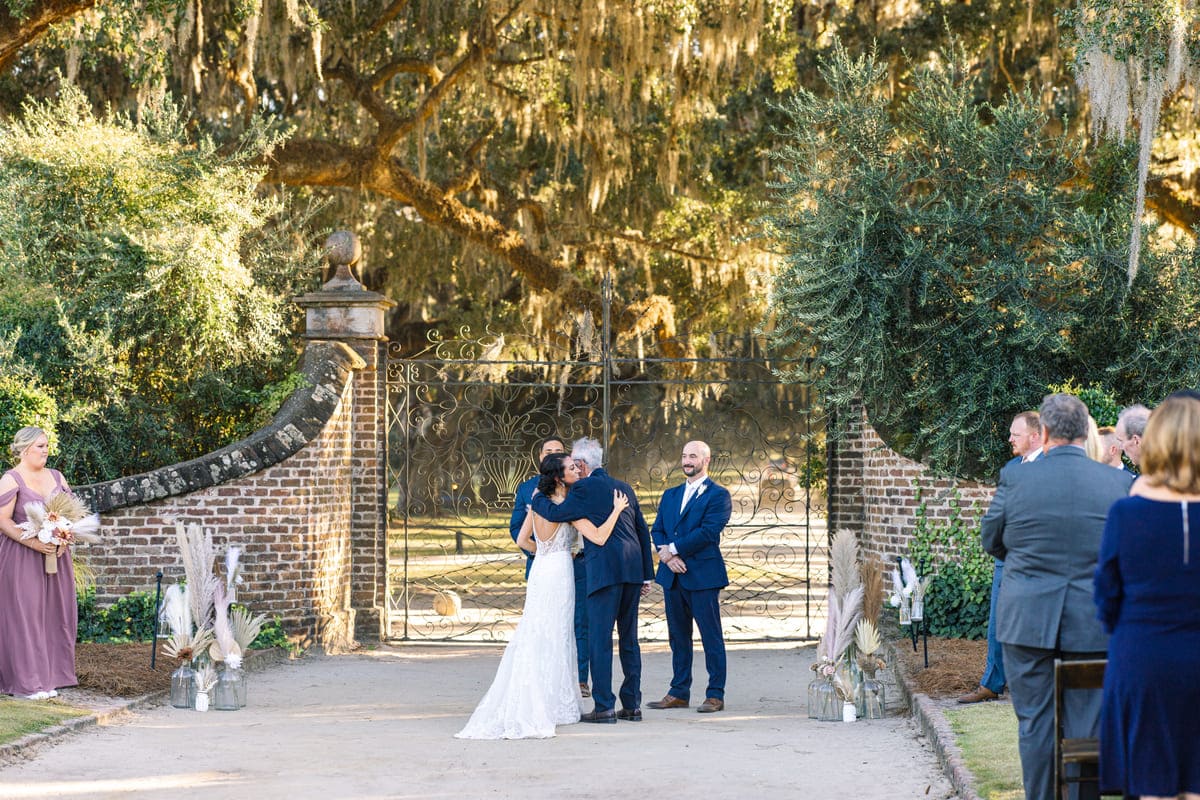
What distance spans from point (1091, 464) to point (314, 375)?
26.0ft

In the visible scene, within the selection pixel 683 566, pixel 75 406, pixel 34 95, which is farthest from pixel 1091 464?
pixel 34 95

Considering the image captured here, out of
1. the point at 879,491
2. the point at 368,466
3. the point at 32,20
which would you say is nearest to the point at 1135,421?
the point at 879,491

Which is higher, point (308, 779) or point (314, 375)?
point (314, 375)

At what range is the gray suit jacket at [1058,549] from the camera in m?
5.38

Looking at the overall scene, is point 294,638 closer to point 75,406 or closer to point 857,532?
point 75,406

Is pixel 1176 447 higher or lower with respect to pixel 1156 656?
higher

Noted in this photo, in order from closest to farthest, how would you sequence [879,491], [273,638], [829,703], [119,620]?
[829,703] < [119,620] < [273,638] < [879,491]

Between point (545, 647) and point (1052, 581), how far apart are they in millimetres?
3748

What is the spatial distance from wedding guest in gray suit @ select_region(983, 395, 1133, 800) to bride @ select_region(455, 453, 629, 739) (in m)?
3.34

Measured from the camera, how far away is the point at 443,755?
24.7 ft

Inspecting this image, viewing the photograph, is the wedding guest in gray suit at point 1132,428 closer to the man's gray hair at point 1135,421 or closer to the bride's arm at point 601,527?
the man's gray hair at point 1135,421

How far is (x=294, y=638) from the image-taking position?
1147 cm

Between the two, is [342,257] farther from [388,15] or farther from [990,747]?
[990,747]

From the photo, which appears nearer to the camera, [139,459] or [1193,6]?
[1193,6]
